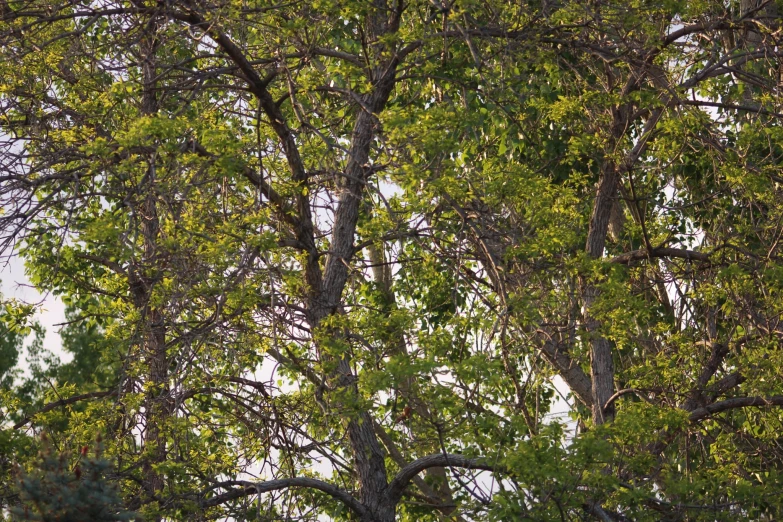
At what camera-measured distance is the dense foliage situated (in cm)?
819

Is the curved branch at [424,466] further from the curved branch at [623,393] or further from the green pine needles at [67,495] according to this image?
the green pine needles at [67,495]

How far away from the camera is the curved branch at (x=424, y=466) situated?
858cm

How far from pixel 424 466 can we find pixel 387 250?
2181mm

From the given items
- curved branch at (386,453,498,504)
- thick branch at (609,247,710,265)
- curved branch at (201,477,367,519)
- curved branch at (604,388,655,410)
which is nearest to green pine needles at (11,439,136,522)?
curved branch at (201,477,367,519)

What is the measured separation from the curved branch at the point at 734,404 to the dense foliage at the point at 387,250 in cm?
3

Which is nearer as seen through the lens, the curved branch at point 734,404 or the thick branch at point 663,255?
the curved branch at point 734,404

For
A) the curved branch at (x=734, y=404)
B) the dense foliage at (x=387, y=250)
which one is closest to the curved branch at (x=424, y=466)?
the dense foliage at (x=387, y=250)

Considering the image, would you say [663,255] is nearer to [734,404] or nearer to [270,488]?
[734,404]

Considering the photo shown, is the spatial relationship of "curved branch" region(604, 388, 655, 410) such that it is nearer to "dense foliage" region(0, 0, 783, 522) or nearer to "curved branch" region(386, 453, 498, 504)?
"dense foliage" region(0, 0, 783, 522)

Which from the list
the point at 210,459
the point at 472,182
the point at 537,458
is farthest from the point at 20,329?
the point at 537,458

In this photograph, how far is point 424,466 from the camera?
947cm

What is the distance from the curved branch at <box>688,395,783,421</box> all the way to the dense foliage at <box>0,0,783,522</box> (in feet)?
0.10

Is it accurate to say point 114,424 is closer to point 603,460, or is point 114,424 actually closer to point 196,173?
point 196,173

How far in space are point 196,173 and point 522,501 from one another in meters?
3.69
